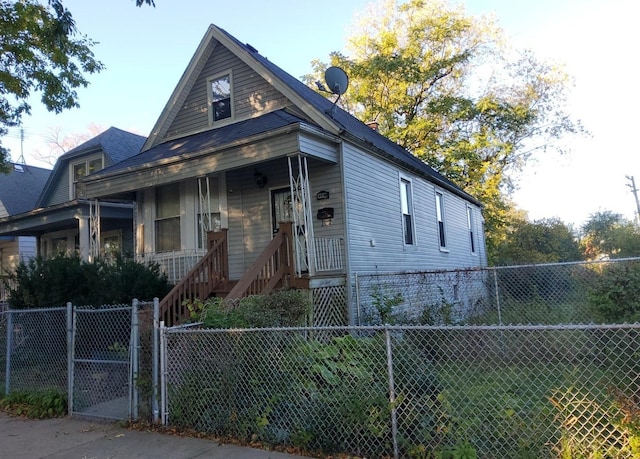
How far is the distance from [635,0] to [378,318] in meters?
9.74

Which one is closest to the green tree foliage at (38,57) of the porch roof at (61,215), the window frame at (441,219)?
the porch roof at (61,215)

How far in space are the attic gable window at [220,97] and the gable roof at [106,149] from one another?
689 cm

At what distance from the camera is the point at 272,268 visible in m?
8.02

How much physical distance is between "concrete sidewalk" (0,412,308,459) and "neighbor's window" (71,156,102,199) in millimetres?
13620

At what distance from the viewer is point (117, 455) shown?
14.4 feet

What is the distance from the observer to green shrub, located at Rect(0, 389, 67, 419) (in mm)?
5902

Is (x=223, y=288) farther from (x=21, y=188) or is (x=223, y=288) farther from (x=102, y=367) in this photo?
(x=21, y=188)

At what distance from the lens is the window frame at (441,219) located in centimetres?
1459

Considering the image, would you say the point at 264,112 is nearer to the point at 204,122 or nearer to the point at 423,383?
the point at 204,122

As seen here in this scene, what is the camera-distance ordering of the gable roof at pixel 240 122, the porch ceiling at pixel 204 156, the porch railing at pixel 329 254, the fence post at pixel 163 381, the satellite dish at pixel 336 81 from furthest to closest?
the satellite dish at pixel 336 81
the gable roof at pixel 240 122
the porch railing at pixel 329 254
the porch ceiling at pixel 204 156
the fence post at pixel 163 381

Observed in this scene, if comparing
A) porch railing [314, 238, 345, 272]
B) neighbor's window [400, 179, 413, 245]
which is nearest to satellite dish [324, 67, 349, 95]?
neighbor's window [400, 179, 413, 245]

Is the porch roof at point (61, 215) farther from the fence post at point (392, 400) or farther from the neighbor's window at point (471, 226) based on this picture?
the neighbor's window at point (471, 226)

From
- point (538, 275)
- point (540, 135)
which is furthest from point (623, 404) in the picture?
point (540, 135)

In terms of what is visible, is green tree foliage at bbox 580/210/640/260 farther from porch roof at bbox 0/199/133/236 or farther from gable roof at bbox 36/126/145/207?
gable roof at bbox 36/126/145/207
